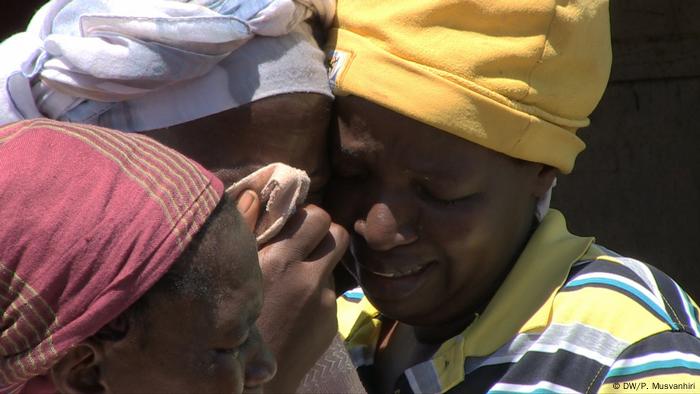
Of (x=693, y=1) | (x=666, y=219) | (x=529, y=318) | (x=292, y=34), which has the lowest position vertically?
(x=666, y=219)

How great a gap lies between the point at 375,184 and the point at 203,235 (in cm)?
94

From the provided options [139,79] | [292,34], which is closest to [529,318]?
[292,34]

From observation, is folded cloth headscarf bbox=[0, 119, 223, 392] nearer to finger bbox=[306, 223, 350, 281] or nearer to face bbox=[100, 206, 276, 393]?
face bbox=[100, 206, 276, 393]

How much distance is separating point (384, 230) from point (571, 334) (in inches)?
17.8

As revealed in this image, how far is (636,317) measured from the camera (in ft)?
7.34

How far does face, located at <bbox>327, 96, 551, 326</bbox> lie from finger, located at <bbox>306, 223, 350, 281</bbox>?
0.15 metres

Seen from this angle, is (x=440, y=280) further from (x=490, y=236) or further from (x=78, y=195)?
(x=78, y=195)

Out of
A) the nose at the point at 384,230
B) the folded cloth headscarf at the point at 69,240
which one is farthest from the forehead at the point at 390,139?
the folded cloth headscarf at the point at 69,240

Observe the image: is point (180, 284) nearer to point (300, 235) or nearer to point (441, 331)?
point (300, 235)

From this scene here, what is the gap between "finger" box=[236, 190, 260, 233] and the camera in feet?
6.41

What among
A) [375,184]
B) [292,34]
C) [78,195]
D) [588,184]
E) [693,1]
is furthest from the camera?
[588,184]

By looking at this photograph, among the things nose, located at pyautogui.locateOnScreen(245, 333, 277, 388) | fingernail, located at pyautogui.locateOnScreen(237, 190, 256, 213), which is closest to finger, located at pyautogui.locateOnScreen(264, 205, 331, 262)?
fingernail, located at pyautogui.locateOnScreen(237, 190, 256, 213)

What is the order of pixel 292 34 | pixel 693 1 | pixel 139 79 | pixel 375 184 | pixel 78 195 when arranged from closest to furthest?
pixel 78 195 → pixel 139 79 → pixel 292 34 → pixel 375 184 → pixel 693 1

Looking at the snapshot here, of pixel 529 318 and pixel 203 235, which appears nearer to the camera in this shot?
pixel 203 235
